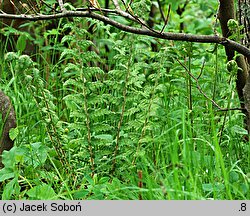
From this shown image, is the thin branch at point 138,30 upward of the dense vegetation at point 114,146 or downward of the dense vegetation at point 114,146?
upward

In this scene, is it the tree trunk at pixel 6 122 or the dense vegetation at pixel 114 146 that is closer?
the dense vegetation at pixel 114 146

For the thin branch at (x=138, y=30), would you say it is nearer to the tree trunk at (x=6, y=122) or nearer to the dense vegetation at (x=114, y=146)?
the dense vegetation at (x=114, y=146)

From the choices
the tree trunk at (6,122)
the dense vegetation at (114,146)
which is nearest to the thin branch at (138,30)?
the dense vegetation at (114,146)

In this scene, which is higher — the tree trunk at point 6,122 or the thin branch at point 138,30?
the thin branch at point 138,30

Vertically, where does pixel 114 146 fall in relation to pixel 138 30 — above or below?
below

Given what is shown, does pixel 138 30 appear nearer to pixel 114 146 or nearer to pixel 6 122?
pixel 114 146

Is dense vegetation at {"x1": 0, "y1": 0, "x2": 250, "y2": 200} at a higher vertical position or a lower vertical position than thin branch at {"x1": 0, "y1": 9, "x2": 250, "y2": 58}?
lower

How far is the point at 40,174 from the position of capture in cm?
254

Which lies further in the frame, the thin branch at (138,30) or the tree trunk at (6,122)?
the tree trunk at (6,122)

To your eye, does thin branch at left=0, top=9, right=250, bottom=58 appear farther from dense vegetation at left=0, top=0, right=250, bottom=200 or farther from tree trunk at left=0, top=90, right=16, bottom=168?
tree trunk at left=0, top=90, right=16, bottom=168

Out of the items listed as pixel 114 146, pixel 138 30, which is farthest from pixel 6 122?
pixel 138 30

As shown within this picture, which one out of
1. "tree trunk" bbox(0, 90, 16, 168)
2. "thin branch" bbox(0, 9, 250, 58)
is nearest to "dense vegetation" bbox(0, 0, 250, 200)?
"tree trunk" bbox(0, 90, 16, 168)
